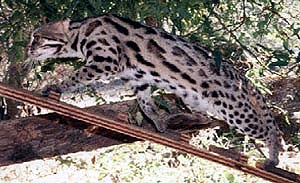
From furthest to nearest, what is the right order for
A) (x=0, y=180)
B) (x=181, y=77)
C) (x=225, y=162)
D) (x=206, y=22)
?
1. (x=0, y=180)
2. (x=206, y=22)
3. (x=181, y=77)
4. (x=225, y=162)

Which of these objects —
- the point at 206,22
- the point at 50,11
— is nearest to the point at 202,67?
the point at 206,22

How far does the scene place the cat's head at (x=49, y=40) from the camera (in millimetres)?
3057

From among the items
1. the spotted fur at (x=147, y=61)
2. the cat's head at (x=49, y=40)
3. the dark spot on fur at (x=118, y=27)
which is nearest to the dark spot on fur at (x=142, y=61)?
the spotted fur at (x=147, y=61)

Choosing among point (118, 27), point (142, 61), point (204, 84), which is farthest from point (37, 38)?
point (204, 84)

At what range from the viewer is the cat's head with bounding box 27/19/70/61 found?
3.06 meters

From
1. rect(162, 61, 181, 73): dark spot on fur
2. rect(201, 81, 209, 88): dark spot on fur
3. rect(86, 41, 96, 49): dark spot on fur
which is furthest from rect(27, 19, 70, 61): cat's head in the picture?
rect(201, 81, 209, 88): dark spot on fur

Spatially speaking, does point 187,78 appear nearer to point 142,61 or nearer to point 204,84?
point 204,84

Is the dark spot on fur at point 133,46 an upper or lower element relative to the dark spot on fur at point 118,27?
lower

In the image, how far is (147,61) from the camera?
308cm

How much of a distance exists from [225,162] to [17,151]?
34.0 inches

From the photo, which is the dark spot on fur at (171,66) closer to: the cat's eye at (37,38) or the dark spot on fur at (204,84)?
the dark spot on fur at (204,84)

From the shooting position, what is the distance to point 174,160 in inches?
187

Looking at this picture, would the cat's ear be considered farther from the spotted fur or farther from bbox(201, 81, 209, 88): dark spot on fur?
bbox(201, 81, 209, 88): dark spot on fur

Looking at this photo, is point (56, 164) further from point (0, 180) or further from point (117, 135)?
point (117, 135)
